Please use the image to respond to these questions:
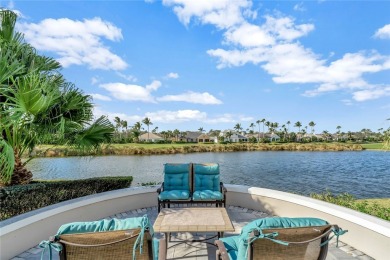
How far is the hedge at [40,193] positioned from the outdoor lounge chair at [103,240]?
8.87 feet

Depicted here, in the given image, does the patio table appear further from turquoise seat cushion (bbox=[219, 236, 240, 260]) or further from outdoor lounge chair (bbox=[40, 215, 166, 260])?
outdoor lounge chair (bbox=[40, 215, 166, 260])

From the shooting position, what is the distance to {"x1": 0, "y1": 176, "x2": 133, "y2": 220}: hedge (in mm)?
3529

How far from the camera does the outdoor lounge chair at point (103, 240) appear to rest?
1508 millimetres

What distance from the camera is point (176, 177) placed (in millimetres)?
4531

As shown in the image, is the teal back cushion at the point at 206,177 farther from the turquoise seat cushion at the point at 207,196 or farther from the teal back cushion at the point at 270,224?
the teal back cushion at the point at 270,224

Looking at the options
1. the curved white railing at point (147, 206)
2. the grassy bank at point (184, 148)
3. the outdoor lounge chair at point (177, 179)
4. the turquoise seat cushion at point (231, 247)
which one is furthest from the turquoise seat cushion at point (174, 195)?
the grassy bank at point (184, 148)

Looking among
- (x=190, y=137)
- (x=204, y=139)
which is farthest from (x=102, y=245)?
(x=204, y=139)

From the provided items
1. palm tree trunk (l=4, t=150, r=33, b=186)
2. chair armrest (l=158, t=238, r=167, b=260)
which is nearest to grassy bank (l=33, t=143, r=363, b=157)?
palm tree trunk (l=4, t=150, r=33, b=186)

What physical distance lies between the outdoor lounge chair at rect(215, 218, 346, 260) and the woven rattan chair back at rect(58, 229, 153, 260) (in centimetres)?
73

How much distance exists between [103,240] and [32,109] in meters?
2.80

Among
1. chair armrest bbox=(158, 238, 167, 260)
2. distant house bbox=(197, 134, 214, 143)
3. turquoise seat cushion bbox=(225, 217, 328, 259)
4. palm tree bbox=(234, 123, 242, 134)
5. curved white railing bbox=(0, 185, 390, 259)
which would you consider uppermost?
palm tree bbox=(234, 123, 242, 134)

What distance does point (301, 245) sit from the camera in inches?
65.3

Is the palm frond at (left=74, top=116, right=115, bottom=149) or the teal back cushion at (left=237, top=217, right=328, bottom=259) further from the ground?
the palm frond at (left=74, top=116, right=115, bottom=149)

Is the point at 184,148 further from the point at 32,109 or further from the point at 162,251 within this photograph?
the point at 162,251
